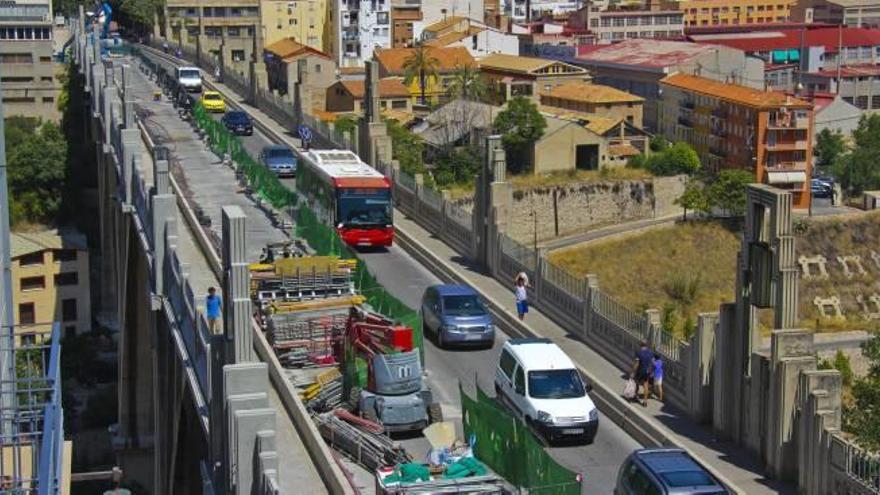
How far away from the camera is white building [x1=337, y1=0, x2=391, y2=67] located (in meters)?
134

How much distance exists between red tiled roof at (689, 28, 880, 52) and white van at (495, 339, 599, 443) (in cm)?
10953

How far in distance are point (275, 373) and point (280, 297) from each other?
603 cm

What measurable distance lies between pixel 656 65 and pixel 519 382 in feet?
279

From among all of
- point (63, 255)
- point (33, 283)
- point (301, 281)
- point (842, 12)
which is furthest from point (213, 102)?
point (842, 12)

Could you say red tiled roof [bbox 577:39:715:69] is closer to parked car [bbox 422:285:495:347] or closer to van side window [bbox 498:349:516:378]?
parked car [bbox 422:285:495:347]

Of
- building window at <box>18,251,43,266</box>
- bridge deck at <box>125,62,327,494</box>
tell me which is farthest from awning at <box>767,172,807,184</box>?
building window at <box>18,251,43,266</box>

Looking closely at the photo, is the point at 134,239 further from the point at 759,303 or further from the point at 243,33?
the point at 243,33

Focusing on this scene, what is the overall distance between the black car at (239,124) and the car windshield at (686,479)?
5003 cm

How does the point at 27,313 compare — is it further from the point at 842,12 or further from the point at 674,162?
the point at 842,12

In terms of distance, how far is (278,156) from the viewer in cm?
5931

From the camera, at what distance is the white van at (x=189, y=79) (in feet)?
275

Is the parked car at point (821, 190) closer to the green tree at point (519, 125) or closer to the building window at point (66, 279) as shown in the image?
the green tree at point (519, 125)

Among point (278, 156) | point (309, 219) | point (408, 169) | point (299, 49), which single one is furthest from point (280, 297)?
point (299, 49)

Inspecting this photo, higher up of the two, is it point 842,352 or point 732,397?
point 732,397
